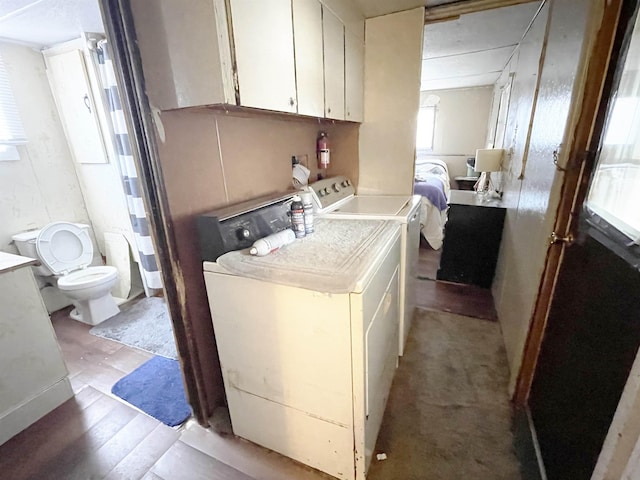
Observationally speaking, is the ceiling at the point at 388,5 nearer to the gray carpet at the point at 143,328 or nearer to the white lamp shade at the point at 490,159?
the white lamp shade at the point at 490,159

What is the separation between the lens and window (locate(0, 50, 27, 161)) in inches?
85.7

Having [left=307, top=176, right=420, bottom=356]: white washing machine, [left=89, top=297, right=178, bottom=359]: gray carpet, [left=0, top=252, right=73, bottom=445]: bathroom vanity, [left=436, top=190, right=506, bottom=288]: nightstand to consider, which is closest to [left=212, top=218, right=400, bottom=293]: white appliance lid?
[left=307, top=176, right=420, bottom=356]: white washing machine

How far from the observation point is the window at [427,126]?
6.44 meters

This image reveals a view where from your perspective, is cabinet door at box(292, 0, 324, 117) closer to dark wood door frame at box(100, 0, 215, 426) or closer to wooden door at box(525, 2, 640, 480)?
dark wood door frame at box(100, 0, 215, 426)

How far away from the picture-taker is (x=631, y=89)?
34.6 inches

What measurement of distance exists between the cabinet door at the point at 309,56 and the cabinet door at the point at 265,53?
2.5 inches

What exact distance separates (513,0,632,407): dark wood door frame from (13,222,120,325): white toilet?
2.88 m

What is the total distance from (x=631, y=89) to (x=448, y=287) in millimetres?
2101

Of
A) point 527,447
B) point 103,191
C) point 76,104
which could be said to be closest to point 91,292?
point 103,191

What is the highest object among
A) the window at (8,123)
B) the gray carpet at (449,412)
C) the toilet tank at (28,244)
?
the window at (8,123)

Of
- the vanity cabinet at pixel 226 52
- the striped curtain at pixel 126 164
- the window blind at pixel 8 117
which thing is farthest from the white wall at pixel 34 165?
the vanity cabinet at pixel 226 52

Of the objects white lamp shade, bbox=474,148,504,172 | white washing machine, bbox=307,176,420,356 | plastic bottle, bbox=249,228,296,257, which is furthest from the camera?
white lamp shade, bbox=474,148,504,172

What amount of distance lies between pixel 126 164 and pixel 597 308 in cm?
278

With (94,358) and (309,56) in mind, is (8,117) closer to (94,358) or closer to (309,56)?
(94,358)
